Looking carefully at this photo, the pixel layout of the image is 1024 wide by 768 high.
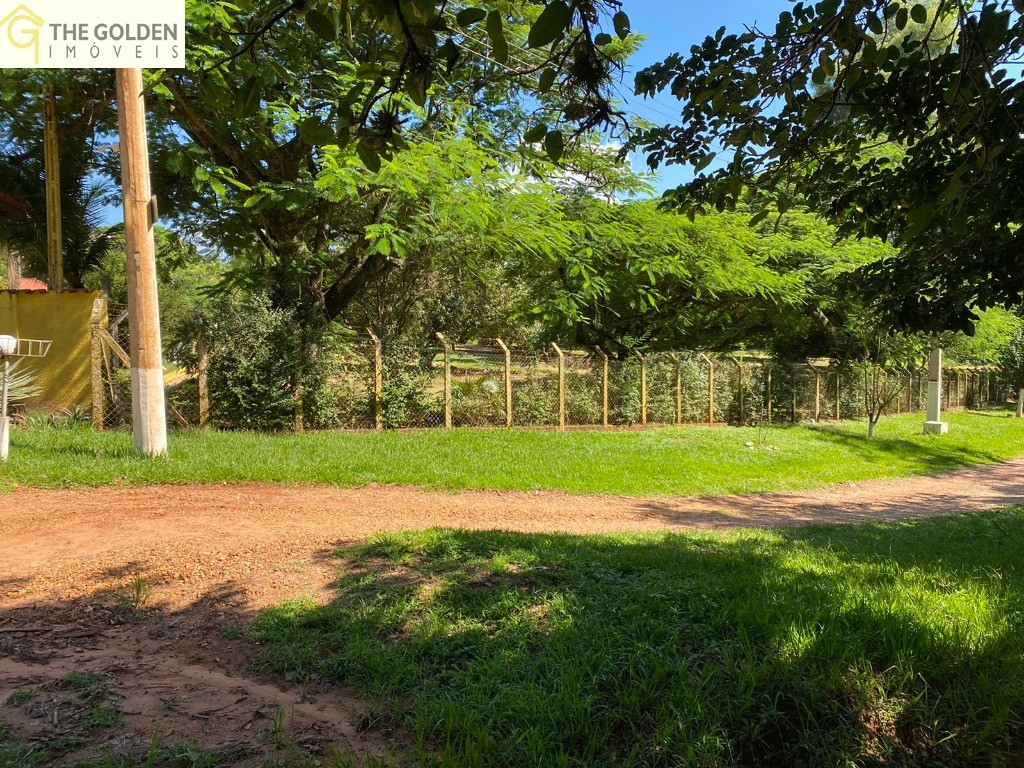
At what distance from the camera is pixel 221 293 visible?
464 inches

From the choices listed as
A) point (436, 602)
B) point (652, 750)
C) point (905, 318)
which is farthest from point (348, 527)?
point (905, 318)

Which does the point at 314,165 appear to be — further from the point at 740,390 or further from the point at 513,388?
the point at 740,390

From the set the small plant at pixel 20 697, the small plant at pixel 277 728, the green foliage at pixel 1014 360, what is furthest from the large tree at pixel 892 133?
the green foliage at pixel 1014 360

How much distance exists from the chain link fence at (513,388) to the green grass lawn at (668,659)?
24.5 ft

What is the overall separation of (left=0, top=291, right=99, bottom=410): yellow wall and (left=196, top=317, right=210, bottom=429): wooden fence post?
1.78 m

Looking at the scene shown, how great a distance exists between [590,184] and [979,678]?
13.6 m

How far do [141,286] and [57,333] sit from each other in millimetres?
3508

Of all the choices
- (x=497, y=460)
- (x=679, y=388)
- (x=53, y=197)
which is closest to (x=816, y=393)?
(x=679, y=388)

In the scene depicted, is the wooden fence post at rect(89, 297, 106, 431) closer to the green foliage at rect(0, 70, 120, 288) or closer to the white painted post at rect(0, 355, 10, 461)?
the white painted post at rect(0, 355, 10, 461)

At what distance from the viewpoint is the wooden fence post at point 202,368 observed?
34.7 ft

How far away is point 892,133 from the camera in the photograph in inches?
189

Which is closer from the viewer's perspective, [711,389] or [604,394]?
Answer: [604,394]

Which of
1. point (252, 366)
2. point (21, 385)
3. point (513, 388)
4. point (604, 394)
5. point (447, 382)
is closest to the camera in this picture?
point (21, 385)

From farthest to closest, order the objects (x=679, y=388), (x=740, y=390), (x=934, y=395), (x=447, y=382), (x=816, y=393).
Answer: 1. (x=816, y=393)
2. (x=934, y=395)
3. (x=740, y=390)
4. (x=679, y=388)
5. (x=447, y=382)
